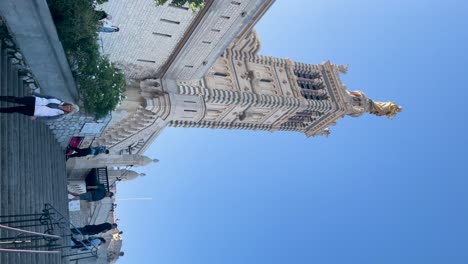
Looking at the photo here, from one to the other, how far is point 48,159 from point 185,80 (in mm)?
14167

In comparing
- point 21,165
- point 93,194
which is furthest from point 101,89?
point 93,194

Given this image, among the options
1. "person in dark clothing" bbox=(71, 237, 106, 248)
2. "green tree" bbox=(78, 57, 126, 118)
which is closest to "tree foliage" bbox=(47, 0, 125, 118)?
"green tree" bbox=(78, 57, 126, 118)

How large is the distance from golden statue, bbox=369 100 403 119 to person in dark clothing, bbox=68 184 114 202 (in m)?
28.7

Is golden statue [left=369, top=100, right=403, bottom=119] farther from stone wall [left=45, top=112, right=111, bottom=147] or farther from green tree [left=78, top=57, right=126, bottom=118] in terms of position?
green tree [left=78, top=57, right=126, bottom=118]

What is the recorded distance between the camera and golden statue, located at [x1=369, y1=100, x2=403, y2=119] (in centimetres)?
5016

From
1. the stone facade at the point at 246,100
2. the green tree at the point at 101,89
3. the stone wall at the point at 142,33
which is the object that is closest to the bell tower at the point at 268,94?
the stone facade at the point at 246,100

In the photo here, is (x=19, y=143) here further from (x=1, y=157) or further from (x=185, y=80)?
(x=185, y=80)

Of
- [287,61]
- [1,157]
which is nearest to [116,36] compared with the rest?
[1,157]

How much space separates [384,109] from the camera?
165 feet

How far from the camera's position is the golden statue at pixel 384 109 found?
5016 centimetres

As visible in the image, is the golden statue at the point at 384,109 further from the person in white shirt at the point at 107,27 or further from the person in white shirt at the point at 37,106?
the person in white shirt at the point at 37,106

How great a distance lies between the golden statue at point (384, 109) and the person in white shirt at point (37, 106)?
39.6 m

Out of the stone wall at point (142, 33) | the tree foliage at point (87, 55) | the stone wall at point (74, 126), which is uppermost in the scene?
the stone wall at point (142, 33)

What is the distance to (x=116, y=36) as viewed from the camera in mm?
25625
